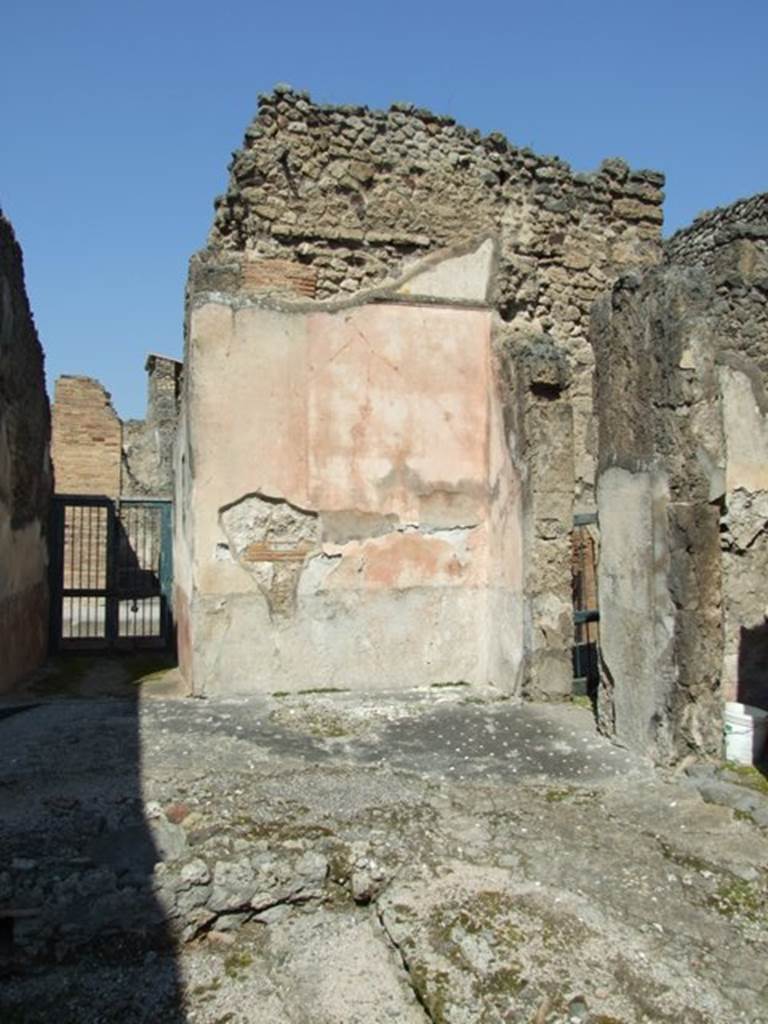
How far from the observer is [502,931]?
8.79 feet

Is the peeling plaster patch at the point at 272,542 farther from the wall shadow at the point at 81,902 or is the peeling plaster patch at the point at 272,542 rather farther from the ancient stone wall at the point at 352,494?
the wall shadow at the point at 81,902

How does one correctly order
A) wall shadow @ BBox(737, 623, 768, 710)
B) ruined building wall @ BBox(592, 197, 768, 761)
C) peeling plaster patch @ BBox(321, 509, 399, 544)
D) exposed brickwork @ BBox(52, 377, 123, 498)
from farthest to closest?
exposed brickwork @ BBox(52, 377, 123, 498)
peeling plaster patch @ BBox(321, 509, 399, 544)
wall shadow @ BBox(737, 623, 768, 710)
ruined building wall @ BBox(592, 197, 768, 761)

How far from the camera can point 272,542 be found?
19.5 ft

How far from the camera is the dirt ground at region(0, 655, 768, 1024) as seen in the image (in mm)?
2436

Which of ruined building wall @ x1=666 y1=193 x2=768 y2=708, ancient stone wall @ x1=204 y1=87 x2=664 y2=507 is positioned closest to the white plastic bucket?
ruined building wall @ x1=666 y1=193 x2=768 y2=708

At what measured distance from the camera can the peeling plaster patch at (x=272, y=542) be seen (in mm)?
5898

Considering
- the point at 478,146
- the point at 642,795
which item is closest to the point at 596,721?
the point at 642,795

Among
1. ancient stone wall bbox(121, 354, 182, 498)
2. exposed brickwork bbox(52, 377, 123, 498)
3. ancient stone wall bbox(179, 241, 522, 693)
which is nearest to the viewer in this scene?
ancient stone wall bbox(179, 241, 522, 693)

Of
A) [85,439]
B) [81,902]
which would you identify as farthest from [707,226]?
[81,902]

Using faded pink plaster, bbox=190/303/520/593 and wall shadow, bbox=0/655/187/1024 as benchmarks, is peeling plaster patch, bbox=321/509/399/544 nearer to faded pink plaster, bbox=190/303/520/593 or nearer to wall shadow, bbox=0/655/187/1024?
A: faded pink plaster, bbox=190/303/520/593

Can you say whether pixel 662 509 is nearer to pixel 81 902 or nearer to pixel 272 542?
pixel 272 542

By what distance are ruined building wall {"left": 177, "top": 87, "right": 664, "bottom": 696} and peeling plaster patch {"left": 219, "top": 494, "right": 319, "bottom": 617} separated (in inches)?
10.0

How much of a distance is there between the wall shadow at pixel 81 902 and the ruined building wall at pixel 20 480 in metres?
2.62

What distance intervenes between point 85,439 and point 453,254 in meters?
11.0
